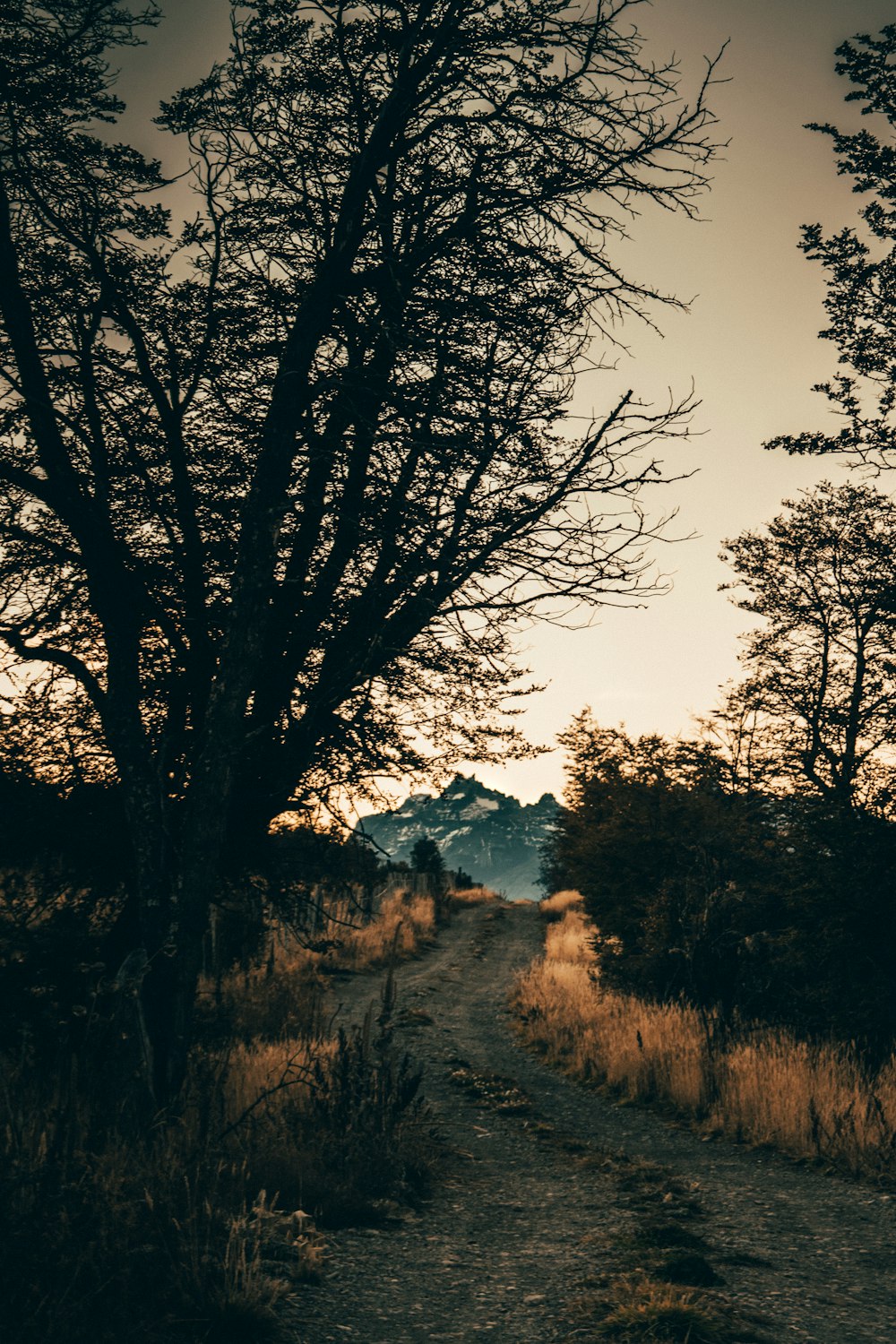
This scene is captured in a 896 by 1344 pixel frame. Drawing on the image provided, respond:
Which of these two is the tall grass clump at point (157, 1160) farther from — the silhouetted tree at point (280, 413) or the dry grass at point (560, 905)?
the dry grass at point (560, 905)

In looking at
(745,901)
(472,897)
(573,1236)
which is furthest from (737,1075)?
(472,897)

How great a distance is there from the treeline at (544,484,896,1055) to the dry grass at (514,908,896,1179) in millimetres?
932

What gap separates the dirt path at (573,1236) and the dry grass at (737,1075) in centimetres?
35

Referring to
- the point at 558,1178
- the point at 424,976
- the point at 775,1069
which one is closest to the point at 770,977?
the point at 775,1069

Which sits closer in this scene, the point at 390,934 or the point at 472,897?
the point at 390,934

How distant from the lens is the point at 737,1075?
9.27m

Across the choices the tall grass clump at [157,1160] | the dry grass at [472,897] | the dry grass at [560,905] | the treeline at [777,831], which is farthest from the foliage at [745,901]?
the dry grass at [472,897]

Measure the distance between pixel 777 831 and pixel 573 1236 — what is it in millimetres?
9951

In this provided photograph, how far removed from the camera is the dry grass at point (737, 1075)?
7.76 meters

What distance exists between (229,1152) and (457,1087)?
16.4 feet

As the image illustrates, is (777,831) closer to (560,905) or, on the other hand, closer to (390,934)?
(390,934)

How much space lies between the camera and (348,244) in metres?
6.77

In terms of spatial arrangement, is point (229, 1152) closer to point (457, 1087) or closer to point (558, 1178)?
point (558, 1178)

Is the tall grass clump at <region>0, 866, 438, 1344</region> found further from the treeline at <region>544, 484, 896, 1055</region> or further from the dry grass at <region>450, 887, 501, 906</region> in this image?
the dry grass at <region>450, 887, 501, 906</region>
